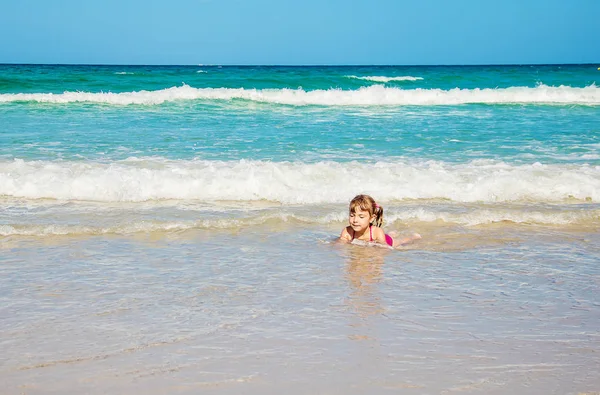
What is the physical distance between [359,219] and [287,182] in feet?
9.11

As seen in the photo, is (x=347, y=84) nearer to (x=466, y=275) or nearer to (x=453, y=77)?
(x=453, y=77)

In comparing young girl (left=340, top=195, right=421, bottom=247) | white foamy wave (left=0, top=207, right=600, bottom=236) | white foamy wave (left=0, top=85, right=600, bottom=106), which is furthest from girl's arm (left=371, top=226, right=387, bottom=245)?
white foamy wave (left=0, top=85, right=600, bottom=106)

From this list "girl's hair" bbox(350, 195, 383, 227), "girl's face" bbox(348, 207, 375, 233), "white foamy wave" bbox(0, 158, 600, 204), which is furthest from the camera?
"white foamy wave" bbox(0, 158, 600, 204)

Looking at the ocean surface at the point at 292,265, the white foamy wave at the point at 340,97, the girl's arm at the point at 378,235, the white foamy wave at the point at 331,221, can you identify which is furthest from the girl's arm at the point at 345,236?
the white foamy wave at the point at 340,97

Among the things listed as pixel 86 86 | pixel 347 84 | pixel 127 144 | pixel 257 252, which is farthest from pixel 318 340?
pixel 347 84

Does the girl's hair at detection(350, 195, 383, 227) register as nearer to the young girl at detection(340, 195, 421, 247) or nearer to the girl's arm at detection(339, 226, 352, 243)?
the young girl at detection(340, 195, 421, 247)

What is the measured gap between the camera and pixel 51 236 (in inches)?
242

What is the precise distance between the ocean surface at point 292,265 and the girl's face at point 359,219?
0.23 meters

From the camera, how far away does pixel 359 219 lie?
6.25 metres

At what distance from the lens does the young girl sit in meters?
6.26

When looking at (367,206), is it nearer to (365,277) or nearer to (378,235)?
(378,235)

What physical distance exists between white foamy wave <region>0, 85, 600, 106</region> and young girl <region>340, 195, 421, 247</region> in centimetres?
1483

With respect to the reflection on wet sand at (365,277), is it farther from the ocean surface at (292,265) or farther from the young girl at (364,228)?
the young girl at (364,228)

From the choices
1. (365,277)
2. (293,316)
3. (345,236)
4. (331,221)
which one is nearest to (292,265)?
(365,277)
